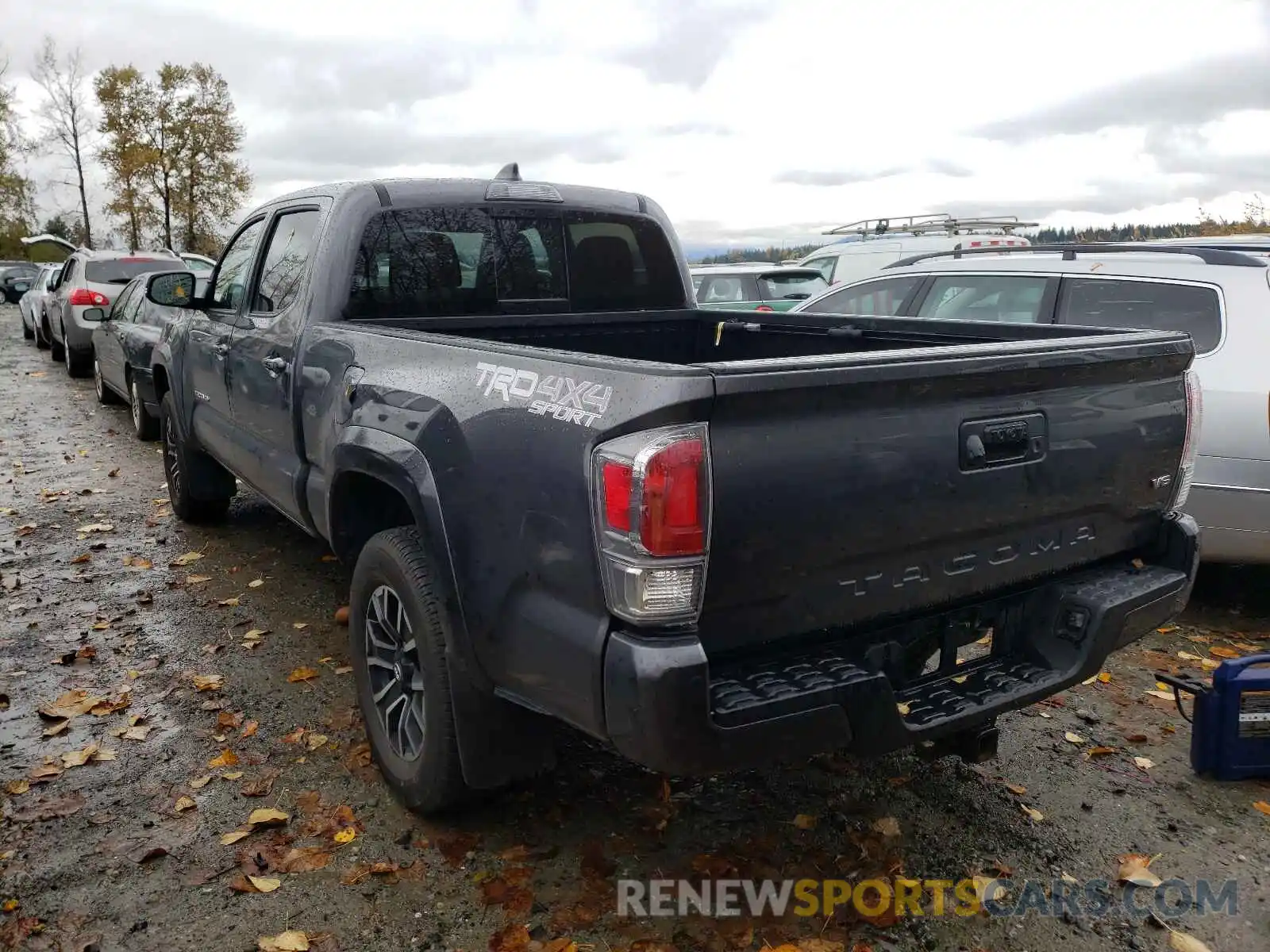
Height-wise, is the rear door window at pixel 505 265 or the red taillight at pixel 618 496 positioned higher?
the rear door window at pixel 505 265

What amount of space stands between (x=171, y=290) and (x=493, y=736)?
382cm

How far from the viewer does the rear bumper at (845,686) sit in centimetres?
235

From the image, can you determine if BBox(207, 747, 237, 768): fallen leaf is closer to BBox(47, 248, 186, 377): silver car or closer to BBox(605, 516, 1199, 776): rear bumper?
BBox(605, 516, 1199, 776): rear bumper

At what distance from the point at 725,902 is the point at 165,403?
212 inches

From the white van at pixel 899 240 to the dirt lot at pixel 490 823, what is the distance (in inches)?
465

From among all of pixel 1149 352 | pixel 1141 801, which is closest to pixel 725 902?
pixel 1141 801

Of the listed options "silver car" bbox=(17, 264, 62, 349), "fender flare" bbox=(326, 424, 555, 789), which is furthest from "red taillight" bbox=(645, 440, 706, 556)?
"silver car" bbox=(17, 264, 62, 349)

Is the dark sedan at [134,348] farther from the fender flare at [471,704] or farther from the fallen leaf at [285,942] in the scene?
the fallen leaf at [285,942]

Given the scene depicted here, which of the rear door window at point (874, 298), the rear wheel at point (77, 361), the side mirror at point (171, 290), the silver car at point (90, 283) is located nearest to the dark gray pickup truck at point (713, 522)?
the side mirror at point (171, 290)

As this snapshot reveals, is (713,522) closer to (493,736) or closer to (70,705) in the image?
(493,736)

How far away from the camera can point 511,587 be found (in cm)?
273

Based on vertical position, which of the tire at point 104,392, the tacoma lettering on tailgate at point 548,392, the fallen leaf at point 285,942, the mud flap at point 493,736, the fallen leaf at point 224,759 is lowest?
the fallen leaf at point 224,759

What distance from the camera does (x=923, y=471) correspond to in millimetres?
2691

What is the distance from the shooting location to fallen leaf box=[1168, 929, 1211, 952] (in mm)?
2850
